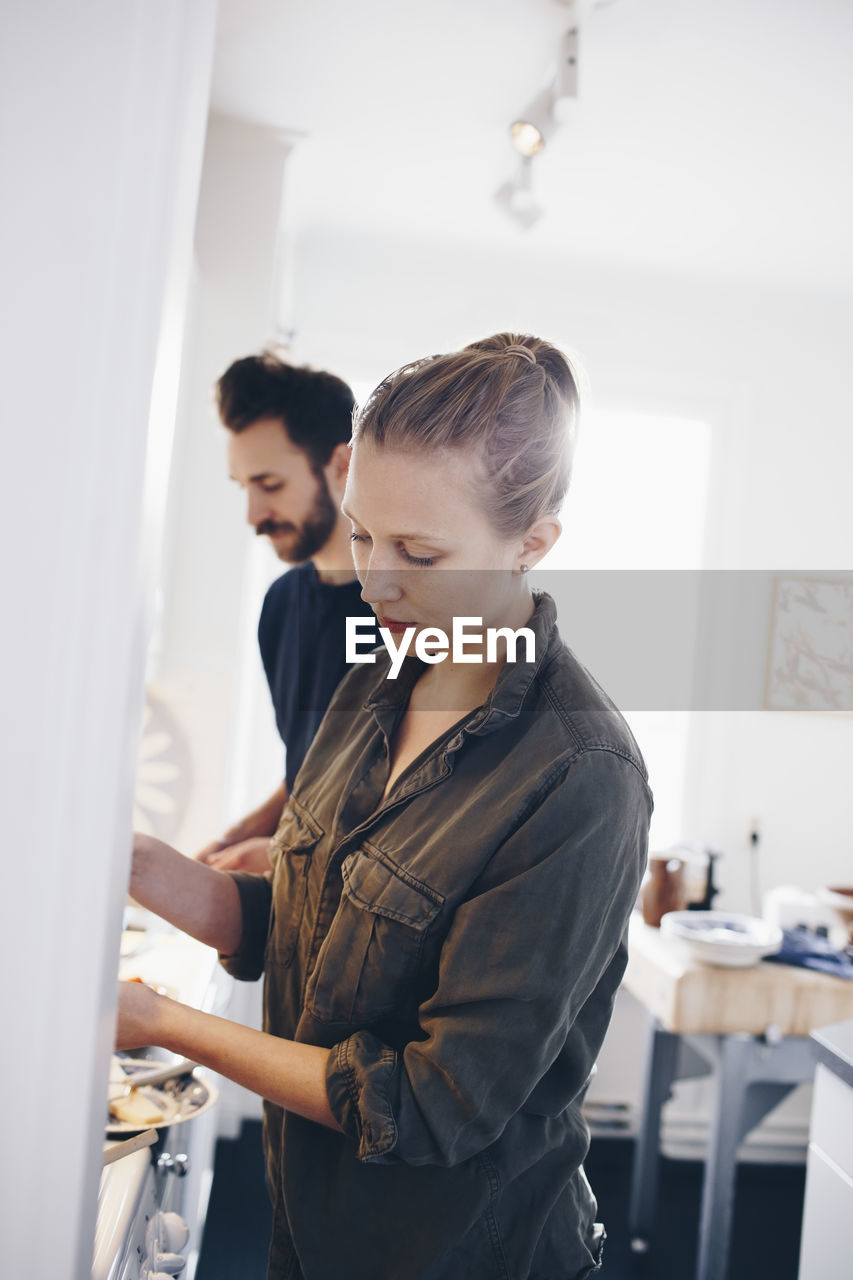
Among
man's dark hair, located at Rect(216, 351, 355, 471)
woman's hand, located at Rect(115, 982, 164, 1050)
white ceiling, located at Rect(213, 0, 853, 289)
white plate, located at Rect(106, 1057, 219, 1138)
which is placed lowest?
white plate, located at Rect(106, 1057, 219, 1138)

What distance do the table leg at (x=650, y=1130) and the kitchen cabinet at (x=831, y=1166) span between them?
1105 millimetres

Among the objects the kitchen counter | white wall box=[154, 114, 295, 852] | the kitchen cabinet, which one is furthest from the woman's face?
white wall box=[154, 114, 295, 852]

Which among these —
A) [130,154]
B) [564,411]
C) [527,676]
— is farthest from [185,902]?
[130,154]

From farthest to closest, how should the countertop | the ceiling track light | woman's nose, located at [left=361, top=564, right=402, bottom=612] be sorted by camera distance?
1. the ceiling track light
2. the countertop
3. woman's nose, located at [left=361, top=564, right=402, bottom=612]

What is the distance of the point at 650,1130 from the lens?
243 cm

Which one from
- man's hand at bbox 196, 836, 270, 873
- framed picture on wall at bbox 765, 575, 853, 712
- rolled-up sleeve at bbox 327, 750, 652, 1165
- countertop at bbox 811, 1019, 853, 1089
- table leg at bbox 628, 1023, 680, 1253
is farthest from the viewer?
framed picture on wall at bbox 765, 575, 853, 712

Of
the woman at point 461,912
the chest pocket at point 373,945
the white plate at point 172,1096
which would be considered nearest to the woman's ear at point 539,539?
the woman at point 461,912

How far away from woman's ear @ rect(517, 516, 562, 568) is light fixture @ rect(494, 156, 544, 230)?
1.52 m

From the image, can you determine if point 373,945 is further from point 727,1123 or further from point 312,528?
point 727,1123

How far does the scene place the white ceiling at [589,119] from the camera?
5.99 feet

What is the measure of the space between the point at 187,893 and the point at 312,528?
0.73 metres

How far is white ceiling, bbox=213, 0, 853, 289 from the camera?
183 centimetres

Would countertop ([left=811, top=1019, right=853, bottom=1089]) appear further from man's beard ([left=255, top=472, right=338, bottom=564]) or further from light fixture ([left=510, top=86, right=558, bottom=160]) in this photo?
light fixture ([left=510, top=86, right=558, bottom=160])

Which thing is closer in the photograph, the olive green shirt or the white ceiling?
the olive green shirt
